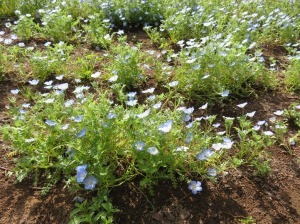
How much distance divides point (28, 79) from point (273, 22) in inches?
145

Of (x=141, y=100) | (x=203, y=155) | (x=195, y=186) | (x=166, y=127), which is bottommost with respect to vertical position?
(x=141, y=100)

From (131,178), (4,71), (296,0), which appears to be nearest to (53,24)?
(4,71)

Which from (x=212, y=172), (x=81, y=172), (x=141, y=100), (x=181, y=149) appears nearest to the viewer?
(x=81, y=172)

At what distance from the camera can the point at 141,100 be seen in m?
3.65

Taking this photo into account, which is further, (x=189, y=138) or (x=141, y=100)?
(x=141, y=100)

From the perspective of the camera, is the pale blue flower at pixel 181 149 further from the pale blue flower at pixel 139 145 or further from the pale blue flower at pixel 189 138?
the pale blue flower at pixel 139 145

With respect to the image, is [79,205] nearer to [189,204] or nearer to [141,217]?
[141,217]

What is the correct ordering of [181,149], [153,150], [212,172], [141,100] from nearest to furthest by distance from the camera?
[153,150] < [181,149] < [212,172] < [141,100]

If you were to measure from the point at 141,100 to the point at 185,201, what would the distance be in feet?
4.77

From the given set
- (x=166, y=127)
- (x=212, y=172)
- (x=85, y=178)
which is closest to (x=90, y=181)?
(x=85, y=178)

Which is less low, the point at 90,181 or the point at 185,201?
the point at 90,181

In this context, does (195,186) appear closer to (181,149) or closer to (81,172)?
(181,149)

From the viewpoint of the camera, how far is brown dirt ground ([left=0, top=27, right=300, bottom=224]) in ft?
7.91

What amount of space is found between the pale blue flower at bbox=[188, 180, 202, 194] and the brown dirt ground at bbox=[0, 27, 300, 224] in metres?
0.08
